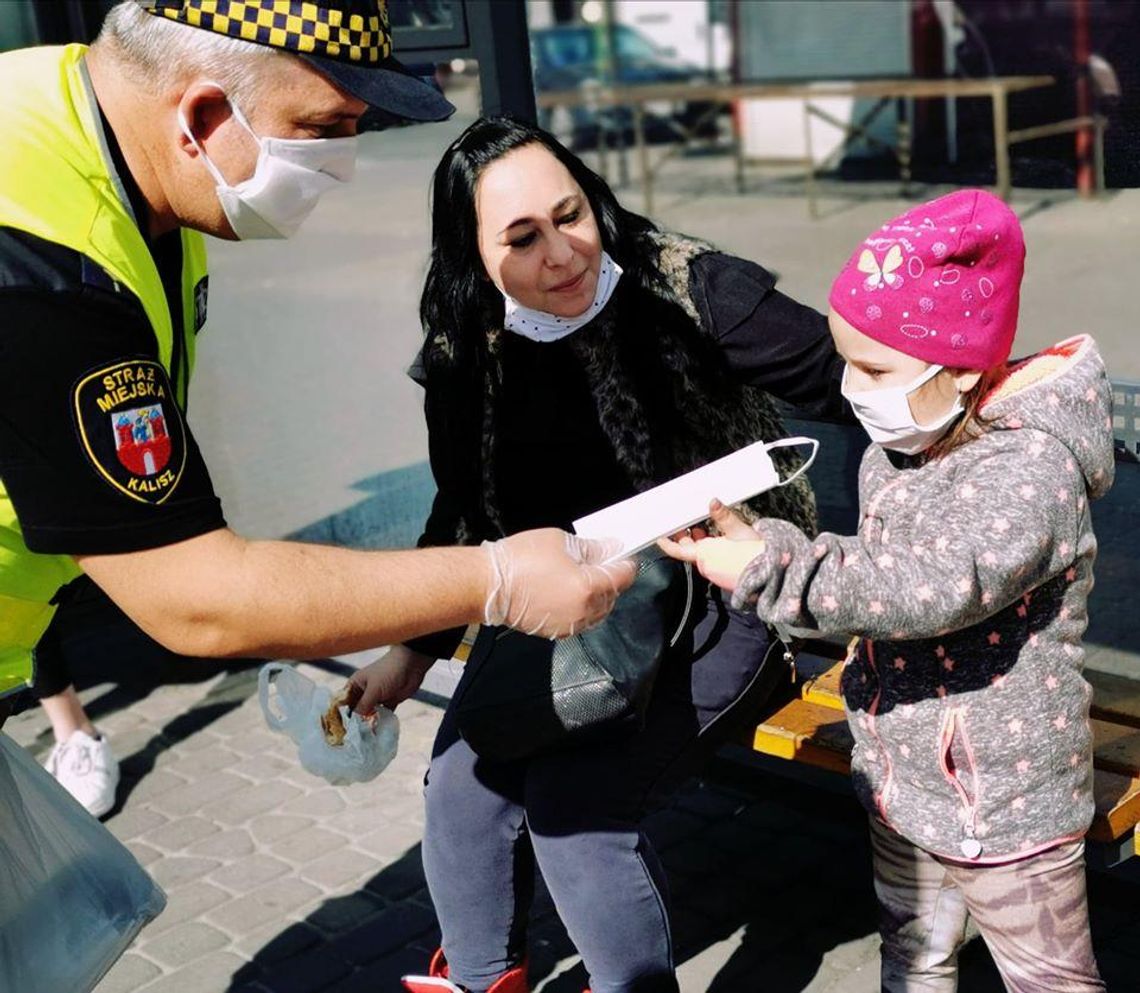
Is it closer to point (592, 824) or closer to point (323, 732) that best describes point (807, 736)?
point (592, 824)

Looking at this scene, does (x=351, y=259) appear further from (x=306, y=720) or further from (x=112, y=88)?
(x=112, y=88)

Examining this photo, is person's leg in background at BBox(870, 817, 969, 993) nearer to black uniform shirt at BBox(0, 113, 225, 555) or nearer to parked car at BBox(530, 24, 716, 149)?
black uniform shirt at BBox(0, 113, 225, 555)

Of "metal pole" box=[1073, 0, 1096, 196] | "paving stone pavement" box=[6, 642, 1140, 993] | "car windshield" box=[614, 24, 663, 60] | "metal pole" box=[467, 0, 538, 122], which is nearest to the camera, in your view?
"paving stone pavement" box=[6, 642, 1140, 993]

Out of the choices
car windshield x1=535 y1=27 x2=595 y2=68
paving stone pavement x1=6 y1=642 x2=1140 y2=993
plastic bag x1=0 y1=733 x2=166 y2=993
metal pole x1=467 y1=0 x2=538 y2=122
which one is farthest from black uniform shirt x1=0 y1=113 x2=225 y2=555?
car windshield x1=535 y1=27 x2=595 y2=68

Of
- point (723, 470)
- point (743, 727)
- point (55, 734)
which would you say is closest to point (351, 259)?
point (55, 734)

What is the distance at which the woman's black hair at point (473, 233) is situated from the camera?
9.20 ft

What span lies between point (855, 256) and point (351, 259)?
2.87 metres

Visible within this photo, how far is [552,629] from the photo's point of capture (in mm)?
2172

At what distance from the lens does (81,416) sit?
1867 mm

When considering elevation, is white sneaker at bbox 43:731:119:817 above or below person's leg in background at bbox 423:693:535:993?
below

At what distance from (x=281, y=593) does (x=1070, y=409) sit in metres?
1.09

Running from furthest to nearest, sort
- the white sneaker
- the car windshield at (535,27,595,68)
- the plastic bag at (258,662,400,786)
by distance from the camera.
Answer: the car windshield at (535,27,595,68) → the white sneaker → the plastic bag at (258,662,400,786)

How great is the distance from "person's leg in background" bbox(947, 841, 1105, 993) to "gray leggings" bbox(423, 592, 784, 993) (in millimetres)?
542

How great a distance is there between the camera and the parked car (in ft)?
58.6
